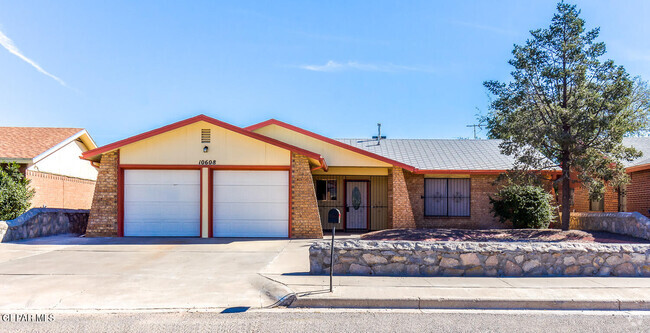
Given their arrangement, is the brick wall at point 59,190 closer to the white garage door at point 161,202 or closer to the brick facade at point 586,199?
the white garage door at point 161,202

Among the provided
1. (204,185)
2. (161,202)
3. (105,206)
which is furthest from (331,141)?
(105,206)

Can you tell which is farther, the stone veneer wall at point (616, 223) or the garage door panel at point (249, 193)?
the garage door panel at point (249, 193)

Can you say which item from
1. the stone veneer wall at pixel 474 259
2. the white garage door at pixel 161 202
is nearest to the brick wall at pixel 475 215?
the white garage door at pixel 161 202

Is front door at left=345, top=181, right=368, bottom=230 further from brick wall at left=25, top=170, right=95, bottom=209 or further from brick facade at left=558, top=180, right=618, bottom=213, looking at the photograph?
brick wall at left=25, top=170, right=95, bottom=209

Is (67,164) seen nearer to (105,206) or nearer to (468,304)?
(105,206)

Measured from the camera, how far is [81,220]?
55.6 feet

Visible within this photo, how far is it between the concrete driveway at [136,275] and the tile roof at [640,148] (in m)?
13.0

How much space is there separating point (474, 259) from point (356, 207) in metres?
9.61

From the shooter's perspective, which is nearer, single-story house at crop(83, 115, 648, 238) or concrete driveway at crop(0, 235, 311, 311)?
concrete driveway at crop(0, 235, 311, 311)

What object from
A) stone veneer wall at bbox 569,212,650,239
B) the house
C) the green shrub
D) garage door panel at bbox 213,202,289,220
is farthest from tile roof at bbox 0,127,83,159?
stone veneer wall at bbox 569,212,650,239

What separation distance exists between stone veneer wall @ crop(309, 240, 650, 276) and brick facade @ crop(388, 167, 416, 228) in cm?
748

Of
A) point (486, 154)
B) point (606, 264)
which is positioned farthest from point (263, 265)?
point (486, 154)

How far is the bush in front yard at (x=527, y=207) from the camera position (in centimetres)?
1486

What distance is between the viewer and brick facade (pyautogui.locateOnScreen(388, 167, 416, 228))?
634 inches
